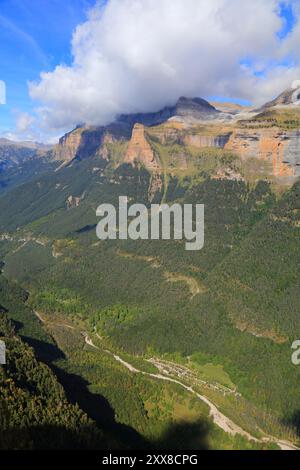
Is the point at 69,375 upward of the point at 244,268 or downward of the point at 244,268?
downward

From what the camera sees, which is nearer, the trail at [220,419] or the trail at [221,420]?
A: the trail at [221,420]

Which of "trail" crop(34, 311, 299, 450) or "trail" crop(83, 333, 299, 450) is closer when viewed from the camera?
"trail" crop(83, 333, 299, 450)

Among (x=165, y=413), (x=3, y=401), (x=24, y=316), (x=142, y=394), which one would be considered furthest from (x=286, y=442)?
(x=24, y=316)

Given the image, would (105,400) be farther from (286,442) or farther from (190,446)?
(286,442)

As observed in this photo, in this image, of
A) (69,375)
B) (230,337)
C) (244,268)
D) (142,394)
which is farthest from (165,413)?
(244,268)

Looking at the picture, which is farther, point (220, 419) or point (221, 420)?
point (220, 419)

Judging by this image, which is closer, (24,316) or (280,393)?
(280,393)
